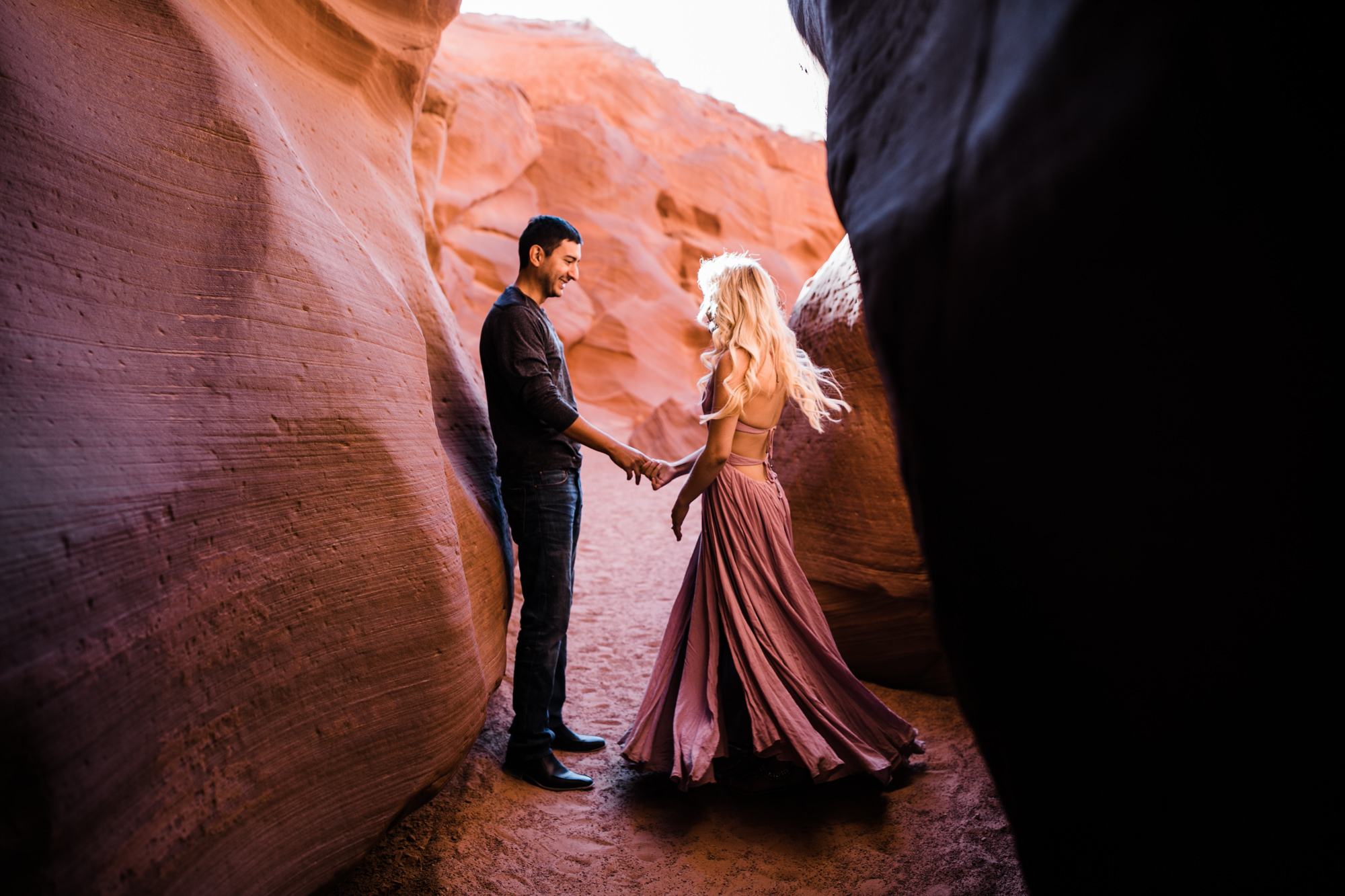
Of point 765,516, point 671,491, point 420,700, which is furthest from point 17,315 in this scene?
point 671,491

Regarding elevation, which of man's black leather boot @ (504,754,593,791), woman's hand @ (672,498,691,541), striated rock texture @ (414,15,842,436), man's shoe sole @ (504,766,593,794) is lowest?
man's shoe sole @ (504,766,593,794)

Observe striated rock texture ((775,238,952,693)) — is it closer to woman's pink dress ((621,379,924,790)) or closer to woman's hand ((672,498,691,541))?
woman's pink dress ((621,379,924,790))

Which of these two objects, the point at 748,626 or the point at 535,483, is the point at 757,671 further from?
the point at 535,483

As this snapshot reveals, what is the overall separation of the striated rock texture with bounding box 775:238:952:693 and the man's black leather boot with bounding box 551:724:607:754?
4.40ft

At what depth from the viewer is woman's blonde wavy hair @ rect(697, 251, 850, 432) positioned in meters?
2.73

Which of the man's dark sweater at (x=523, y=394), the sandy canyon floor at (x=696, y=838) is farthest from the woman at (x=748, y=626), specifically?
the man's dark sweater at (x=523, y=394)

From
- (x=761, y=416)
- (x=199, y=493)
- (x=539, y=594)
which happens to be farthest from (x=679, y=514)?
(x=199, y=493)

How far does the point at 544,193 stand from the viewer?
1561 centimetres

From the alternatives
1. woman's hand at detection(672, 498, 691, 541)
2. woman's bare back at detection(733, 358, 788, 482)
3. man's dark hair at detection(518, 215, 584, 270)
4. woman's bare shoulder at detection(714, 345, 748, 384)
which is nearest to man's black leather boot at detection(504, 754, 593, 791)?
woman's hand at detection(672, 498, 691, 541)

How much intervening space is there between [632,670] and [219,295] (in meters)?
3.14

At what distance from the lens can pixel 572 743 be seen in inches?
125

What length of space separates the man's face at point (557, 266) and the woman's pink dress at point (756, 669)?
85 cm

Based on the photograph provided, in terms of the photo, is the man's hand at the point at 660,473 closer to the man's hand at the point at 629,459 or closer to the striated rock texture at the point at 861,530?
the man's hand at the point at 629,459

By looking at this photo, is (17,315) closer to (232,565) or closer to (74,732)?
(232,565)
